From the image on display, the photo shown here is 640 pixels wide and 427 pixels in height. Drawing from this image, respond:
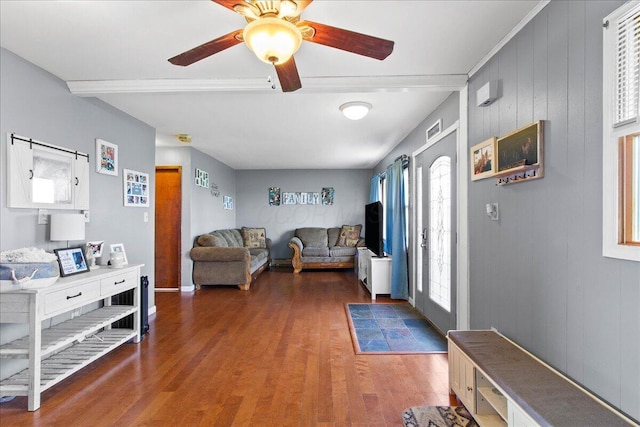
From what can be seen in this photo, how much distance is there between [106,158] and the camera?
A: 10.7 feet

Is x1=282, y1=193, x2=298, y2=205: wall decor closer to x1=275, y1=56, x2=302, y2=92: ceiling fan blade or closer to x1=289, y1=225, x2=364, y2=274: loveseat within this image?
x1=289, y1=225, x2=364, y2=274: loveseat

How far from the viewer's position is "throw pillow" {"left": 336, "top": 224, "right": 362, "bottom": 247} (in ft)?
24.4

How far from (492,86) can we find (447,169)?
1.19 m

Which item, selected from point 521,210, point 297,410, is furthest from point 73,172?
point 521,210

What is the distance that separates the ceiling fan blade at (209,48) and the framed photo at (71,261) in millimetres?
1856

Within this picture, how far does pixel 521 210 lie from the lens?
6.37 feet

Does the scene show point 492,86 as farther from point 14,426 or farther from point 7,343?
point 7,343

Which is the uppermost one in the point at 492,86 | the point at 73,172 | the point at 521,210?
the point at 492,86

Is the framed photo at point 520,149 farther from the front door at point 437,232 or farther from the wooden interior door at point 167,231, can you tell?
the wooden interior door at point 167,231

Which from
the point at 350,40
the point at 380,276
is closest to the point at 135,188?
the point at 350,40

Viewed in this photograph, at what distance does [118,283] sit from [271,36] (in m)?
2.57

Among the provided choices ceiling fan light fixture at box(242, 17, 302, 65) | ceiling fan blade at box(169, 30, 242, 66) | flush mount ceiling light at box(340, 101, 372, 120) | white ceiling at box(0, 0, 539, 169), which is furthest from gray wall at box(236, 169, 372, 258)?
ceiling fan light fixture at box(242, 17, 302, 65)

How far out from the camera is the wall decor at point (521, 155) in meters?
1.72

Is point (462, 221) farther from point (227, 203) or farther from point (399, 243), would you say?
point (227, 203)
